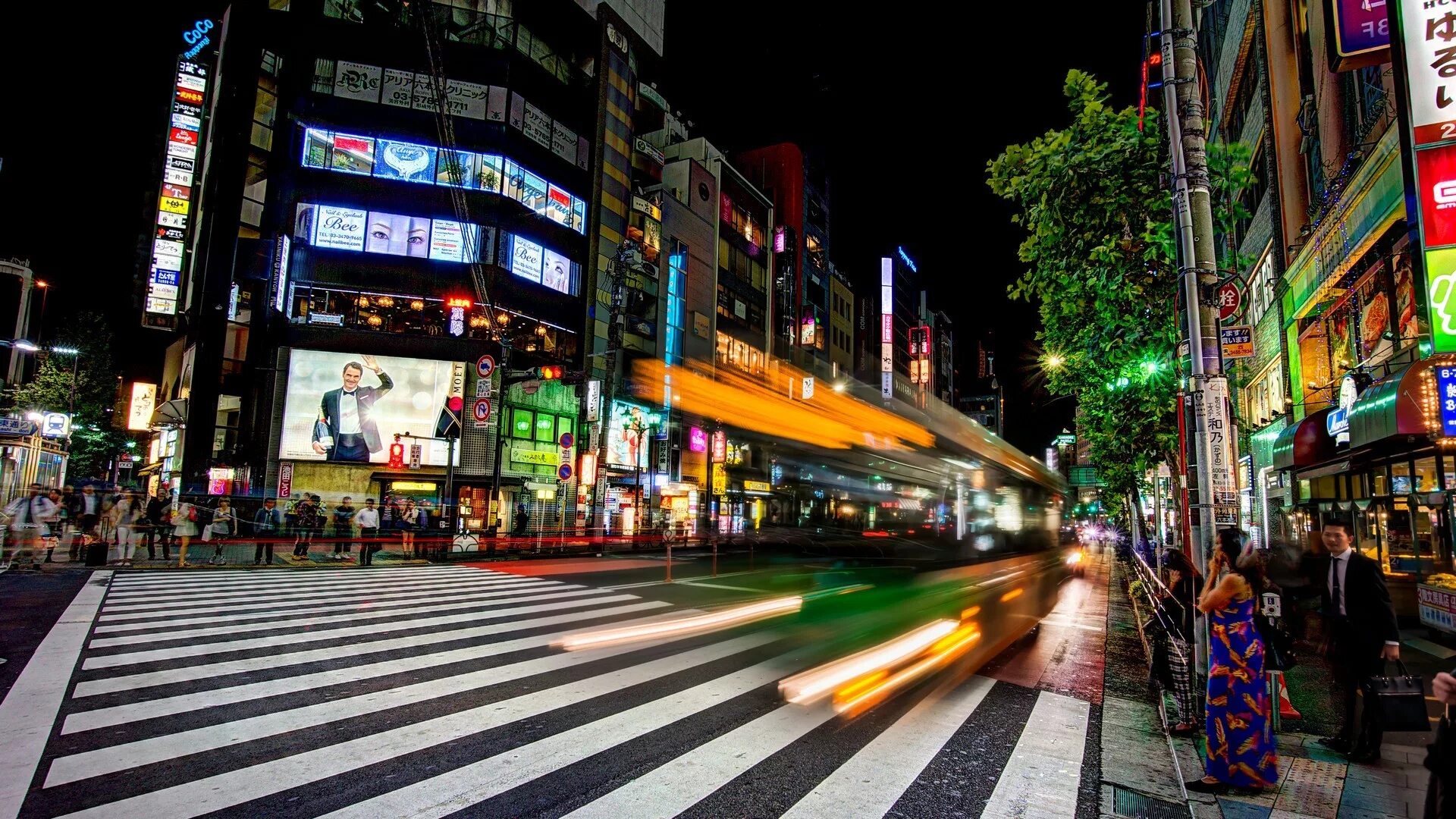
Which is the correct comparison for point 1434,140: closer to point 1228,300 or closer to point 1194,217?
point 1194,217

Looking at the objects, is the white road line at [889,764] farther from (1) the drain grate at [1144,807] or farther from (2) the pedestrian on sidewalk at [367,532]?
Answer: (2) the pedestrian on sidewalk at [367,532]

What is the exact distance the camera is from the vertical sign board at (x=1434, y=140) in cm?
688

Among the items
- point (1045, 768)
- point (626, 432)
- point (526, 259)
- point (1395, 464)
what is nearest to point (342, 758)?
point (1045, 768)

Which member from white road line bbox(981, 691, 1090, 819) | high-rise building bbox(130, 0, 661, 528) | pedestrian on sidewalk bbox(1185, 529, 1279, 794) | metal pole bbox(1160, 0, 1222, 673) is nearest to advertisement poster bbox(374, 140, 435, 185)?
high-rise building bbox(130, 0, 661, 528)

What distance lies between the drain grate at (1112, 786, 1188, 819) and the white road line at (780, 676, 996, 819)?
1.33m

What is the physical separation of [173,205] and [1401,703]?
149ft

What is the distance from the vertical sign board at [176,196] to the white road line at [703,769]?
130ft

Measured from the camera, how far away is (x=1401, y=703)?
471cm

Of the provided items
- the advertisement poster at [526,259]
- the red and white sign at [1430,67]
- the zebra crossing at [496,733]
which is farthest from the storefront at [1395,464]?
the advertisement poster at [526,259]

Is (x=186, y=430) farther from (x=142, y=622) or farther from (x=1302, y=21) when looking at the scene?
(x=1302, y=21)

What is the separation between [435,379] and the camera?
33.3m

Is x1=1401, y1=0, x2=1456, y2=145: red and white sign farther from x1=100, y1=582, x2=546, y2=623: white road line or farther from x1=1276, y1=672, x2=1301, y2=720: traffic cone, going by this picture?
x1=100, y1=582, x2=546, y2=623: white road line

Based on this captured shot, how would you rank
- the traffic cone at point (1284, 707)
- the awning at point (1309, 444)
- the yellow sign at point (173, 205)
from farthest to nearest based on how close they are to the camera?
the yellow sign at point (173, 205)
the awning at point (1309, 444)
the traffic cone at point (1284, 707)

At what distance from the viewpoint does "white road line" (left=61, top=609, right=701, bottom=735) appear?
5816mm
